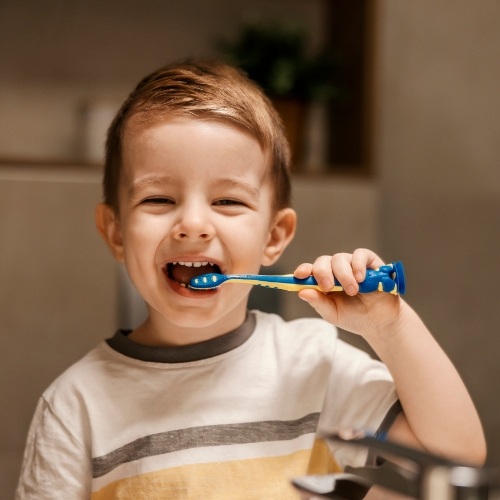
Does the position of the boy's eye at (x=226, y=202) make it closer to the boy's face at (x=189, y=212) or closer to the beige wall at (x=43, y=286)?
the boy's face at (x=189, y=212)

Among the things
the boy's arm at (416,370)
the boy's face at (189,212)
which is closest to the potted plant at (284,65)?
the boy's face at (189,212)

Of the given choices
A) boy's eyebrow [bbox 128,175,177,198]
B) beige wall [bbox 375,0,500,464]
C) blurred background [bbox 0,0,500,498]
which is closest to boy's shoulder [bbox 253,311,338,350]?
boy's eyebrow [bbox 128,175,177,198]

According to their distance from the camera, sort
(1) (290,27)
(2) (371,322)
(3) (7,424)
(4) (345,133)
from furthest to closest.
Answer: (4) (345,133) < (1) (290,27) < (3) (7,424) < (2) (371,322)

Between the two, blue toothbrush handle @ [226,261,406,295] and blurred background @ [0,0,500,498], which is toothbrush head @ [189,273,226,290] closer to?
blue toothbrush handle @ [226,261,406,295]

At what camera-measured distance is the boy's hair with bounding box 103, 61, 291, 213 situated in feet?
2.54

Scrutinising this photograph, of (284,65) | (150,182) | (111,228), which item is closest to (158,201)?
(150,182)

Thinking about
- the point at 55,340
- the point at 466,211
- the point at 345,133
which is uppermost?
the point at 345,133

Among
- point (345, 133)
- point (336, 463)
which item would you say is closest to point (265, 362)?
point (336, 463)

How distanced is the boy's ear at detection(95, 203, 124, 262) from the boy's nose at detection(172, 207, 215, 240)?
0.48 ft

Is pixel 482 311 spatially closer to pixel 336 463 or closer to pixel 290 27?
pixel 290 27

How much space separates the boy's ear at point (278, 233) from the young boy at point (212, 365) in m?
0.03

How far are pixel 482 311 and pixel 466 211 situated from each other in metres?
0.21

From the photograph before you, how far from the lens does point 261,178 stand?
0.81 meters

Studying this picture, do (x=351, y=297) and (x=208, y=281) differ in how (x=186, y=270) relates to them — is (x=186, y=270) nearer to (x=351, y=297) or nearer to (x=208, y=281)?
(x=208, y=281)
